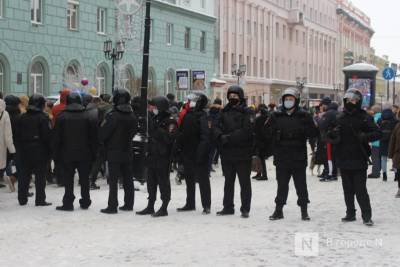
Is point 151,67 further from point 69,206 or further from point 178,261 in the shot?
point 178,261

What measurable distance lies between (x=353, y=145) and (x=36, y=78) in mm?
23068

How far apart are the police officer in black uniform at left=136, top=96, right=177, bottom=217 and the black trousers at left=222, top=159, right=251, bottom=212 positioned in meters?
0.87

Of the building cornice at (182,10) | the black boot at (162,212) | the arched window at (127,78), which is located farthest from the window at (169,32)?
the black boot at (162,212)

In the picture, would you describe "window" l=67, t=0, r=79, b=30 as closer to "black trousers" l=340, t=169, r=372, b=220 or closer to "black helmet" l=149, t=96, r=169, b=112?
"black helmet" l=149, t=96, r=169, b=112

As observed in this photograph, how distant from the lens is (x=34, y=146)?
12.2 m

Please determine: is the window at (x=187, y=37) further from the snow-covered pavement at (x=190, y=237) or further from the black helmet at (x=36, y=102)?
the black helmet at (x=36, y=102)

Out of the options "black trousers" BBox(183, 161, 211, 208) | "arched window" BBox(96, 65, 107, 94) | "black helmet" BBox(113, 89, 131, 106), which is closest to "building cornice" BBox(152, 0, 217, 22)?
"arched window" BBox(96, 65, 107, 94)

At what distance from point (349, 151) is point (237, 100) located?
180cm

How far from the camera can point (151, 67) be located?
40625 mm

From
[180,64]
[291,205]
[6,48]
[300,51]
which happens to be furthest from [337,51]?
[291,205]

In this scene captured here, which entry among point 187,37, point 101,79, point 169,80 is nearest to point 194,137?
point 101,79

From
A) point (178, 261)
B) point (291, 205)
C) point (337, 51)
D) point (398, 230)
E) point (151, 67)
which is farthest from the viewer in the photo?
point (337, 51)

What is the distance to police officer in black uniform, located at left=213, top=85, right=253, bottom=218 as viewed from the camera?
11023mm

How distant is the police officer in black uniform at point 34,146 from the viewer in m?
12.2
